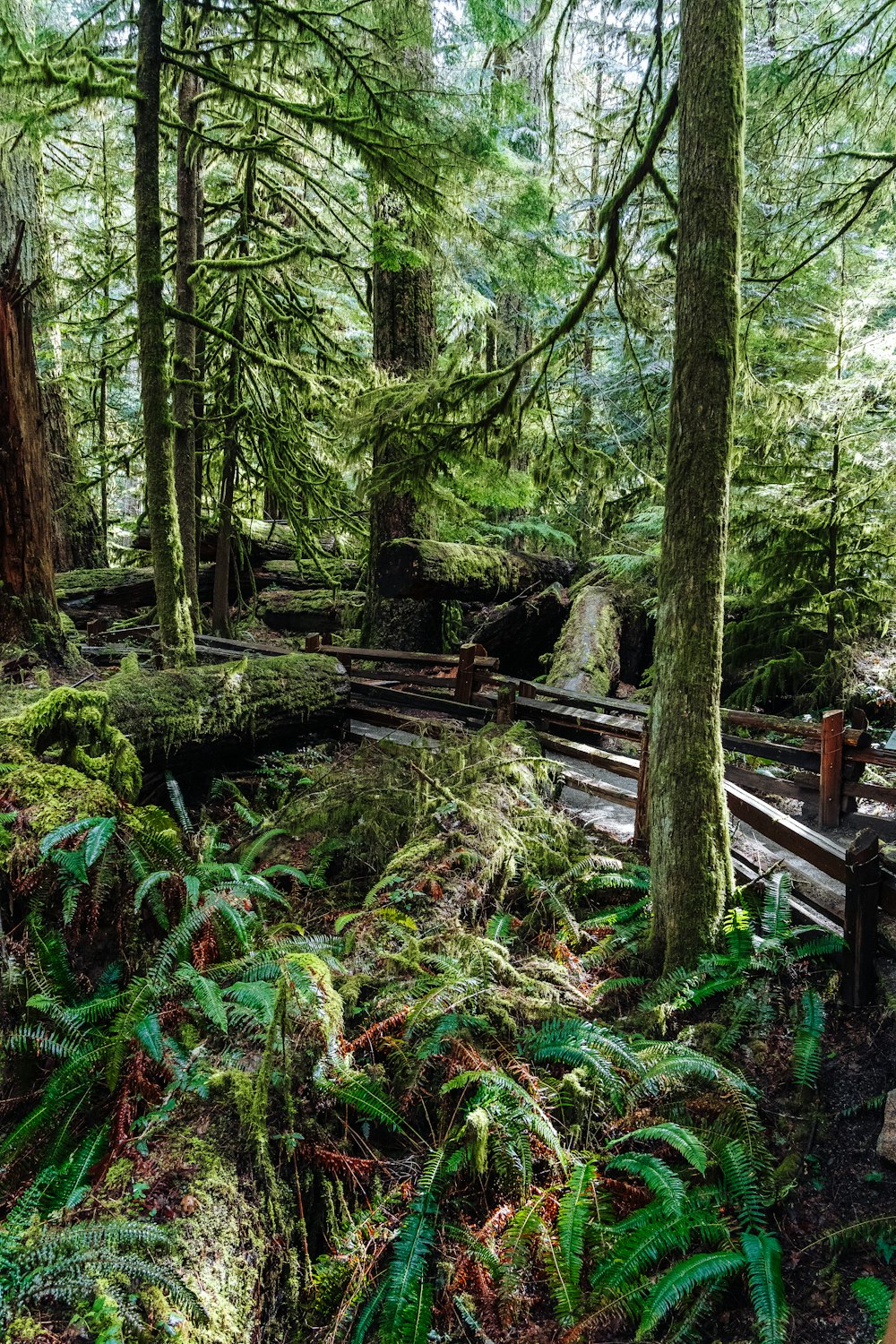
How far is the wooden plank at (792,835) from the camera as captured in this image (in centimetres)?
457

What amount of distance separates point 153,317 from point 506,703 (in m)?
5.40

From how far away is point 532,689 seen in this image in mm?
8883

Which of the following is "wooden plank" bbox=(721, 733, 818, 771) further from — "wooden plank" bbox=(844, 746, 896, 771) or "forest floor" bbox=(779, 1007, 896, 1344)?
"forest floor" bbox=(779, 1007, 896, 1344)

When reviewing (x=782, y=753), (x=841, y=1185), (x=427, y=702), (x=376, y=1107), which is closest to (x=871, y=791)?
(x=782, y=753)

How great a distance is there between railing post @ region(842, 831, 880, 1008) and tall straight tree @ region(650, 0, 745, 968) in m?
0.73

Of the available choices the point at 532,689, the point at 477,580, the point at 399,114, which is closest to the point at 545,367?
the point at 399,114

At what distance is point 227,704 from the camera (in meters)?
7.39

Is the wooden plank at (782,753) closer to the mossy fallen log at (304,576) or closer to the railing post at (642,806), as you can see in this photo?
the railing post at (642,806)

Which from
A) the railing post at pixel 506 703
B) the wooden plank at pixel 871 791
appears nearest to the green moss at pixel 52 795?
the railing post at pixel 506 703

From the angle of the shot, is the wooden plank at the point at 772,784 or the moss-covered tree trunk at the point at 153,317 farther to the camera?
the wooden plank at the point at 772,784

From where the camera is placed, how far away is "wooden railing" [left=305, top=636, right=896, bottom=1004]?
422 centimetres

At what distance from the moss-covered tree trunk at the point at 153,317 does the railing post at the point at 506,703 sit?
3.78 meters

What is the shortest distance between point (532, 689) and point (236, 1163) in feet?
21.9

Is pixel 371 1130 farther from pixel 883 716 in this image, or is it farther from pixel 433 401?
pixel 883 716
